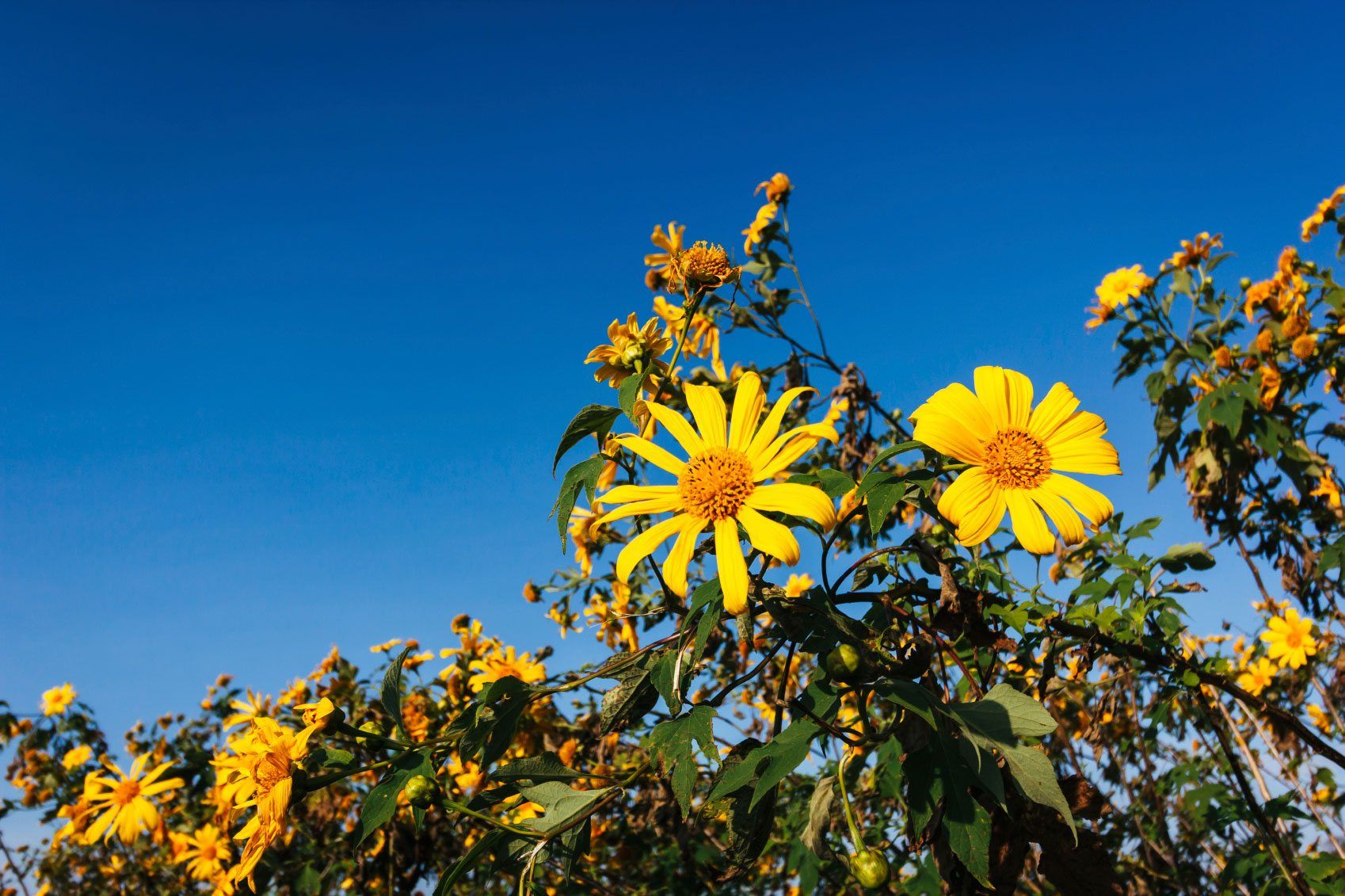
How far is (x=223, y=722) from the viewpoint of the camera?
446 cm

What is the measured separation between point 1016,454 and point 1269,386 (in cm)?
323

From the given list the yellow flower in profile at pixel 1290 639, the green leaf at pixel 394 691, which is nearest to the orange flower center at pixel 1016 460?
the green leaf at pixel 394 691

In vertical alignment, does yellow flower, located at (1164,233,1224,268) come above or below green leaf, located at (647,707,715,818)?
above

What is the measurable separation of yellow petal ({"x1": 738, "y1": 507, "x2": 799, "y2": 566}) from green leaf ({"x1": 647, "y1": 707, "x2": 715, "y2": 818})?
26 centimetres

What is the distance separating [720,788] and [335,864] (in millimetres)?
2859

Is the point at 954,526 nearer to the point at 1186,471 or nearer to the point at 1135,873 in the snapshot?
the point at 1135,873

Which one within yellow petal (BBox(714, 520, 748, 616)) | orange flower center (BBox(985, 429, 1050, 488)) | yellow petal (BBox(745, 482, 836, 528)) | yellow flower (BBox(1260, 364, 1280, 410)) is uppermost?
yellow flower (BBox(1260, 364, 1280, 410))

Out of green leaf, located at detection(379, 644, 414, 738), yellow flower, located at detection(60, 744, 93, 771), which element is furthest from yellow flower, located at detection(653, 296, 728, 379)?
yellow flower, located at detection(60, 744, 93, 771)

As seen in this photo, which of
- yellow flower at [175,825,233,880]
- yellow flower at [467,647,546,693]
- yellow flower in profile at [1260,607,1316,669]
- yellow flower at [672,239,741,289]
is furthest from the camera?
yellow flower in profile at [1260,607,1316,669]

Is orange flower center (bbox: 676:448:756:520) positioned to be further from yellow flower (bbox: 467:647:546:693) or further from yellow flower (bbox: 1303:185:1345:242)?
yellow flower (bbox: 1303:185:1345:242)

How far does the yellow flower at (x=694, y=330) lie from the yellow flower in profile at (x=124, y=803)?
2.58 m

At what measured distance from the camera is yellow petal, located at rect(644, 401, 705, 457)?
1.36 m

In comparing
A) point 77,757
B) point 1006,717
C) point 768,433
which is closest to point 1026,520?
point 1006,717

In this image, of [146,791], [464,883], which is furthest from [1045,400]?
[464,883]
